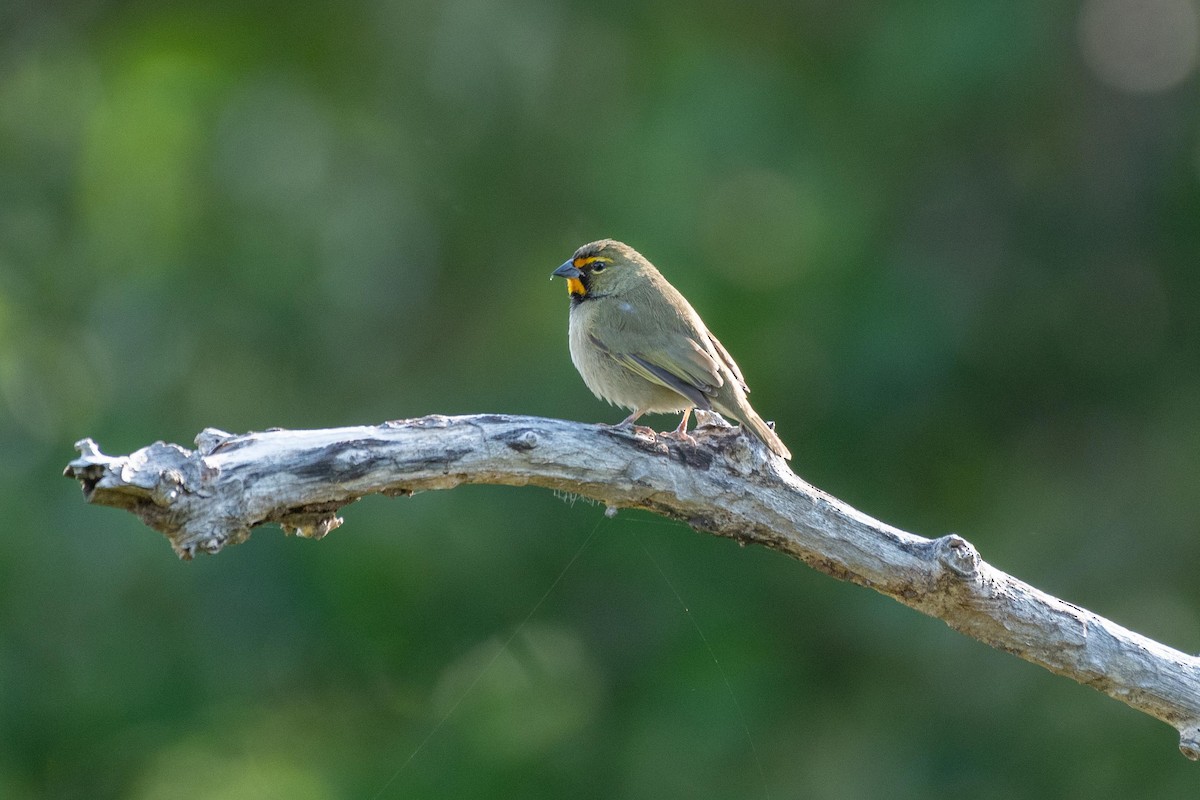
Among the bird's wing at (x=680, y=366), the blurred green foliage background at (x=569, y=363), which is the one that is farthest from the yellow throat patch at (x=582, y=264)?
the blurred green foliage background at (x=569, y=363)

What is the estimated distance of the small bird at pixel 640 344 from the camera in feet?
17.3

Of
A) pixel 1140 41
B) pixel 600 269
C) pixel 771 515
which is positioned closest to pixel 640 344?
pixel 600 269

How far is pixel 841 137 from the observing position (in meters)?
10.7

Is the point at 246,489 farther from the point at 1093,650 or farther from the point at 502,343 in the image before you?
the point at 502,343

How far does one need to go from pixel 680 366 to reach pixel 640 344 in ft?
0.95

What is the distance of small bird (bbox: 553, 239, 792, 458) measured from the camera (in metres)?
5.29

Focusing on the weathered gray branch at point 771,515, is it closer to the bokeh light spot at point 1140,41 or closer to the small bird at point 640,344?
the small bird at point 640,344

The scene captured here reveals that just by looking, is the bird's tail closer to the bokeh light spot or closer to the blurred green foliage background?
the blurred green foliage background

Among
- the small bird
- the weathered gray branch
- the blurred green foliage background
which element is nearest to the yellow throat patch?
the small bird

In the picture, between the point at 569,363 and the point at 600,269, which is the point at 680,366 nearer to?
the point at 600,269

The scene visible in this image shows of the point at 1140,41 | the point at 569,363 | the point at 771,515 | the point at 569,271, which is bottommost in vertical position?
the point at 771,515

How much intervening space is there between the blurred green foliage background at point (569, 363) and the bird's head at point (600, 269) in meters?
2.93

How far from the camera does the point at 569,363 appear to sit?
30.9ft

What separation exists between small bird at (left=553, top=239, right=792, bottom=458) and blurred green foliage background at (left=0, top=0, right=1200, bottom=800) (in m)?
3.00
